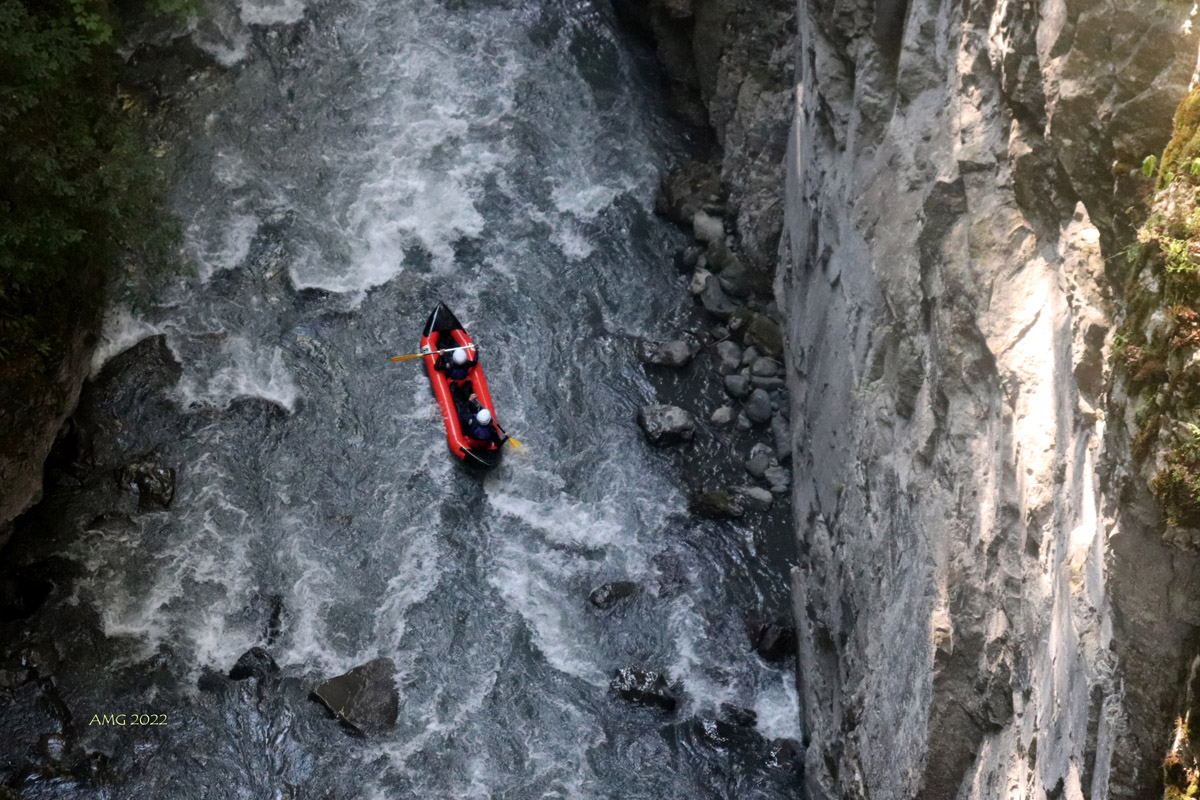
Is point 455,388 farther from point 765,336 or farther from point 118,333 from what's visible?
point 118,333

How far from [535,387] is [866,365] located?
4.77 meters

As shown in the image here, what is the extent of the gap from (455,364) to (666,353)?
2.61 metres

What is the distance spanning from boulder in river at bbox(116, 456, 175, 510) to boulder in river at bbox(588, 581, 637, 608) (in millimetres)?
4749

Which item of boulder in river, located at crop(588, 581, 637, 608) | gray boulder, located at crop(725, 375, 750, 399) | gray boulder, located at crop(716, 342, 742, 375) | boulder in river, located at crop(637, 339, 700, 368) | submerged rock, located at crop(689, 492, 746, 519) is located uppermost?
gray boulder, located at crop(716, 342, 742, 375)

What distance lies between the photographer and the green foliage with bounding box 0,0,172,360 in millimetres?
10250

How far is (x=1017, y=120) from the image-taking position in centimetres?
616

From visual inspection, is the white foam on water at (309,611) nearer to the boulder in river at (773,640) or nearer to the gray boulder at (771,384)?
the boulder in river at (773,640)

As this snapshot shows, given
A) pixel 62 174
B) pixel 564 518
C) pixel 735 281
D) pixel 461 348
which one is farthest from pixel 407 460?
pixel 62 174

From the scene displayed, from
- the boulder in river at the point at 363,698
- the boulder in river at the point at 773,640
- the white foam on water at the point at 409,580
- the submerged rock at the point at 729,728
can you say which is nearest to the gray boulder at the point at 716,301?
the boulder in river at the point at 773,640

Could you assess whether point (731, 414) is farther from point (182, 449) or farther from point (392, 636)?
point (182, 449)

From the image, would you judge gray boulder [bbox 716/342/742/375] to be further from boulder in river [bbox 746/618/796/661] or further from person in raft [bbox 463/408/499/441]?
boulder in river [bbox 746/618/796/661]

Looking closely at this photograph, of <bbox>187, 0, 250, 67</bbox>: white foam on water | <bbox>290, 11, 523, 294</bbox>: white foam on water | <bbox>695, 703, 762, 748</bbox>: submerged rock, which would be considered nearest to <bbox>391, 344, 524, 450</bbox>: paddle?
<bbox>290, 11, 523, 294</bbox>: white foam on water

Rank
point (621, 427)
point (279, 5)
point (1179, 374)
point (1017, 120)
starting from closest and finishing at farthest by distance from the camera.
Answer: point (1179, 374), point (1017, 120), point (621, 427), point (279, 5)

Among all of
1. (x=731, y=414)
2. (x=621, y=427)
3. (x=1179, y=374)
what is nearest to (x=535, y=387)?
(x=621, y=427)
